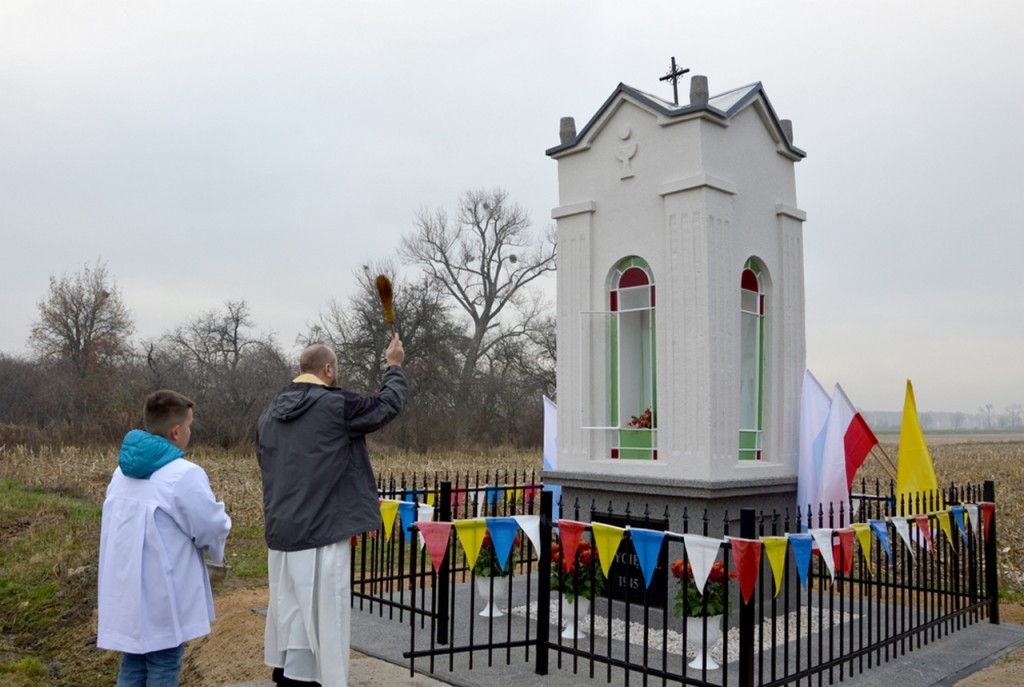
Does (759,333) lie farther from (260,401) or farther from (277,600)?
(260,401)

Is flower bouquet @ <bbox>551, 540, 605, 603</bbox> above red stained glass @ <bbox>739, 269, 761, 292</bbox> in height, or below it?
below

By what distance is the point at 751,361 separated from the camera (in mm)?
8523

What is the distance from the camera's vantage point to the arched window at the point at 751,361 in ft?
27.2

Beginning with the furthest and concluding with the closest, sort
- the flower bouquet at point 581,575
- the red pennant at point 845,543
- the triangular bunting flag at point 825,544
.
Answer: the flower bouquet at point 581,575, the red pennant at point 845,543, the triangular bunting flag at point 825,544

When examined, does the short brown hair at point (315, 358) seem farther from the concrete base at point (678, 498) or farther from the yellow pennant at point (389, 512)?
the concrete base at point (678, 498)

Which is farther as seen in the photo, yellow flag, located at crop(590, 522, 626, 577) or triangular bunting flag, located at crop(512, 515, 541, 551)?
triangular bunting flag, located at crop(512, 515, 541, 551)

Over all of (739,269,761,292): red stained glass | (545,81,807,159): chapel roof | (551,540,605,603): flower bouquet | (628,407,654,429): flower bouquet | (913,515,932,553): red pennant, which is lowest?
(551,540,605,603): flower bouquet

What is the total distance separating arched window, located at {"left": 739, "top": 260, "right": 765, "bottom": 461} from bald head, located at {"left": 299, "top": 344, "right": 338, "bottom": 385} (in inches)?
177

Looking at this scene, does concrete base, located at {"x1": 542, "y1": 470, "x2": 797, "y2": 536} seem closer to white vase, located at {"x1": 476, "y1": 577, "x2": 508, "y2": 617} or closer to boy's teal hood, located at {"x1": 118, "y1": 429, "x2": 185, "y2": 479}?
white vase, located at {"x1": 476, "y1": 577, "x2": 508, "y2": 617}

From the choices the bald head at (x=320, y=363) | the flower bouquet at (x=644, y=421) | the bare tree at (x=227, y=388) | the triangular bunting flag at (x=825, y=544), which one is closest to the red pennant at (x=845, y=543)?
the triangular bunting flag at (x=825, y=544)

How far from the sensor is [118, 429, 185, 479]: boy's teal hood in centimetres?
425

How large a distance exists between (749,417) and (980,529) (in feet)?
8.53

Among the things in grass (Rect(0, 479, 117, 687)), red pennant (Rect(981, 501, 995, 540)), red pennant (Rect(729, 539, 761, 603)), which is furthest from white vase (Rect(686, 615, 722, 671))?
grass (Rect(0, 479, 117, 687))

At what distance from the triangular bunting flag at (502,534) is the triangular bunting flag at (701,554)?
145 cm
